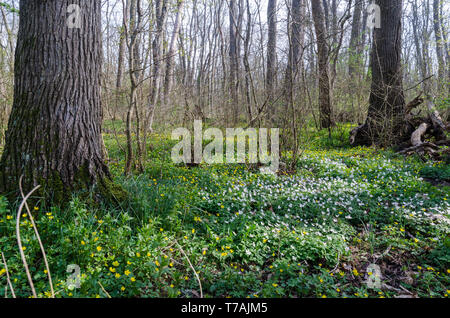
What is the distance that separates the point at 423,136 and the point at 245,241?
283 inches

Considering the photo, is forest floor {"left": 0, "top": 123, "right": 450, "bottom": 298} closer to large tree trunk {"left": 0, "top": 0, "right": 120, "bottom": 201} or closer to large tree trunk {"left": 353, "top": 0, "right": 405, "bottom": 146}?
large tree trunk {"left": 0, "top": 0, "right": 120, "bottom": 201}

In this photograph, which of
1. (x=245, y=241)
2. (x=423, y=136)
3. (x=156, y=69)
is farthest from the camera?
(x=423, y=136)

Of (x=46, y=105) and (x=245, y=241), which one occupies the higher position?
(x=46, y=105)

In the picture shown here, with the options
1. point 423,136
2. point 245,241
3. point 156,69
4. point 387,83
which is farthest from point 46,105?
point 423,136

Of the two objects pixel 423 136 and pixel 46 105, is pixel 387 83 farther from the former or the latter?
pixel 46 105

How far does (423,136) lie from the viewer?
775 cm

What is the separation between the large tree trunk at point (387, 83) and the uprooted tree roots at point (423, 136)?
131 millimetres

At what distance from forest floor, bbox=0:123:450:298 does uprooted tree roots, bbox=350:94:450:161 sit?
1.99 m

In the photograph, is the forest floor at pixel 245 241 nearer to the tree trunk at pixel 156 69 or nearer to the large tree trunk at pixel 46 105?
the large tree trunk at pixel 46 105

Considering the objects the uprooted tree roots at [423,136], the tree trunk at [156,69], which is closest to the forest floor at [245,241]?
the tree trunk at [156,69]

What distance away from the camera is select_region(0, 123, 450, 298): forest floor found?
245 centimetres
